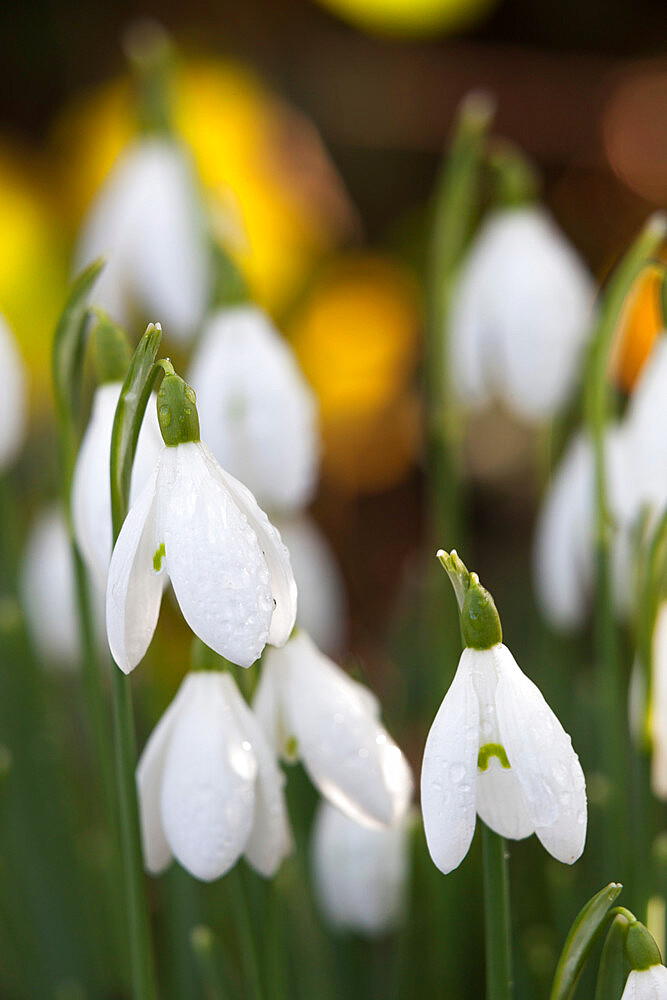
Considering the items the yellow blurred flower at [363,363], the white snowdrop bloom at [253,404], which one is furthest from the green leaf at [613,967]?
the yellow blurred flower at [363,363]

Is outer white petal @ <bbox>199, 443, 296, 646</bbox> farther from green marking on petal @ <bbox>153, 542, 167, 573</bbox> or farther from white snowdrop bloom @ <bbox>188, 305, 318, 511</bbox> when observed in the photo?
white snowdrop bloom @ <bbox>188, 305, 318, 511</bbox>

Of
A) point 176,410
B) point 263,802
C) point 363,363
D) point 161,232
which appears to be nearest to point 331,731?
point 263,802

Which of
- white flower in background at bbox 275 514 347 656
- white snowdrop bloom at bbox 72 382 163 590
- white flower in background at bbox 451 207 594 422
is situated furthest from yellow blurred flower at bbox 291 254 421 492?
white snowdrop bloom at bbox 72 382 163 590

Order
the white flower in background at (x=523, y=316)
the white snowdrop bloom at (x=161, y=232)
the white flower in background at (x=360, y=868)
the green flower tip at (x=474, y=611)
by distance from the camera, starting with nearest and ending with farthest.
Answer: the green flower tip at (x=474, y=611), the white flower in background at (x=360, y=868), the white flower in background at (x=523, y=316), the white snowdrop bloom at (x=161, y=232)

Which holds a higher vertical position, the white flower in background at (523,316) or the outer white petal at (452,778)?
the white flower in background at (523,316)

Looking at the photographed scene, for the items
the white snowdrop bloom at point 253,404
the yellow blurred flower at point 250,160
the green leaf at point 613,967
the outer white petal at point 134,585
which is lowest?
the green leaf at point 613,967

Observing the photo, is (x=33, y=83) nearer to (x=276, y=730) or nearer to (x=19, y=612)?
(x=19, y=612)

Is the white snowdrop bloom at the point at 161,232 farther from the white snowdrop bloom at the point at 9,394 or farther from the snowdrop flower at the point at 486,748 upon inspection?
the snowdrop flower at the point at 486,748
